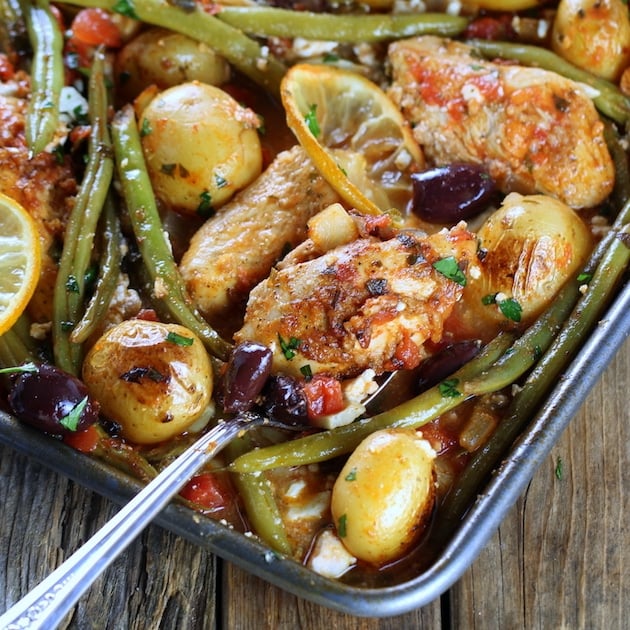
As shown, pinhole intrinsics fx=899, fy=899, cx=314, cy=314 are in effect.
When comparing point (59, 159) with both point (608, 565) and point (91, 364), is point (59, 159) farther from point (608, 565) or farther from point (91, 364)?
point (608, 565)

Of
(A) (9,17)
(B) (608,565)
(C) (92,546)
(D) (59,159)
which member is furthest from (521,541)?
(A) (9,17)

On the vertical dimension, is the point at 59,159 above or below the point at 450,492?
above

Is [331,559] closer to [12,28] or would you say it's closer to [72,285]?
[72,285]

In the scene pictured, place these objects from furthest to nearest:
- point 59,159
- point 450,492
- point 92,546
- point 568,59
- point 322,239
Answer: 1. point 568,59
2. point 59,159
3. point 322,239
4. point 450,492
5. point 92,546

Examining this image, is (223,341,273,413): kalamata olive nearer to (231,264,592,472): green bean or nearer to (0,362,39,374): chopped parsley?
(231,264,592,472): green bean

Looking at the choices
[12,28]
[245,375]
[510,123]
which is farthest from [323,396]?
[12,28]

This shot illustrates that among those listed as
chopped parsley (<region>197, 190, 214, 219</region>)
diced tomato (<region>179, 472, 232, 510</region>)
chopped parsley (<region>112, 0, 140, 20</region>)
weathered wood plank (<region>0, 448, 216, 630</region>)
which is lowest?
weathered wood plank (<region>0, 448, 216, 630</region>)

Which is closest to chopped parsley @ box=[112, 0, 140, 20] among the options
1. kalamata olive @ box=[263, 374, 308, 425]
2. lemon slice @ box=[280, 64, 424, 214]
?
lemon slice @ box=[280, 64, 424, 214]
